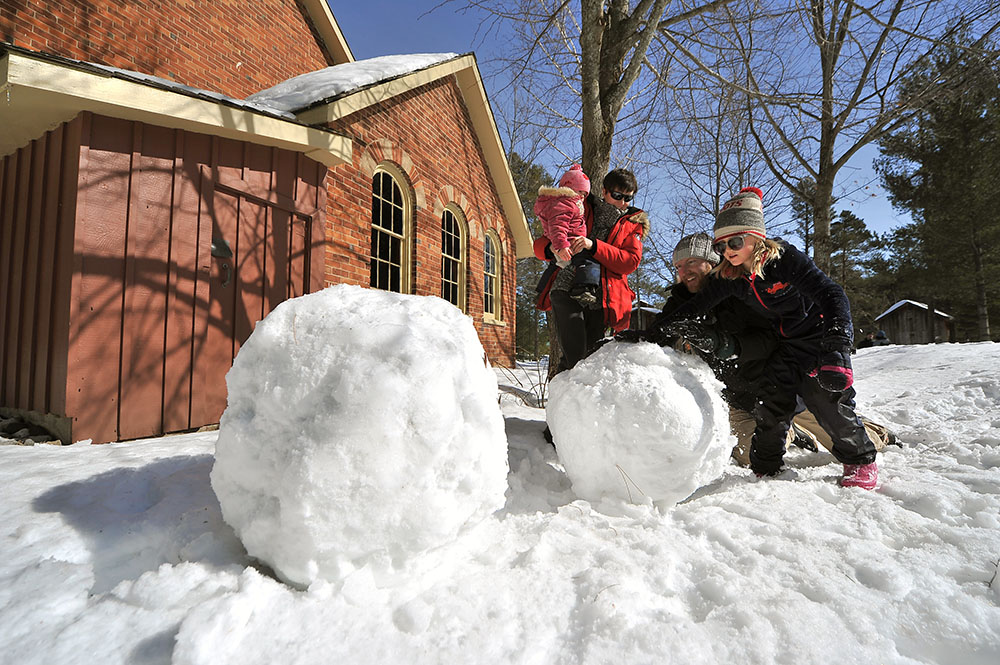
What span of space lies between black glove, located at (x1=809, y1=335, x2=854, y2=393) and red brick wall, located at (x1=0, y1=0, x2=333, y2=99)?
6969mm

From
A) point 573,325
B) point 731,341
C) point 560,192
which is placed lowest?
point 731,341

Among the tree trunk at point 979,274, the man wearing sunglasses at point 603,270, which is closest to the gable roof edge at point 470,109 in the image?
the man wearing sunglasses at point 603,270

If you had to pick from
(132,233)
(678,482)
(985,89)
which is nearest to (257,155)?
(132,233)

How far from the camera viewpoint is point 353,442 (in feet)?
4.32

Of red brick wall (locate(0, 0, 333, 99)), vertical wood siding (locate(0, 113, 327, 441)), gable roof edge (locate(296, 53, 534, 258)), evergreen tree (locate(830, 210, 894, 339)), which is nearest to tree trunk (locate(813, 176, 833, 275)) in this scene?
gable roof edge (locate(296, 53, 534, 258))

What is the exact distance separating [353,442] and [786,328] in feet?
8.21

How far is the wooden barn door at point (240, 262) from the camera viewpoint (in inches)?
144

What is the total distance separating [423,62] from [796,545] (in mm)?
7768

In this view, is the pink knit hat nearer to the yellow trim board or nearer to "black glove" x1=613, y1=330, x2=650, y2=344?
"black glove" x1=613, y1=330, x2=650, y2=344

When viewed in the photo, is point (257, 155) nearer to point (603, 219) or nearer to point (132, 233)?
point (132, 233)

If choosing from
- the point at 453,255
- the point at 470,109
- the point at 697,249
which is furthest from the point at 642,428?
the point at 470,109

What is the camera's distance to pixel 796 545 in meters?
1.69

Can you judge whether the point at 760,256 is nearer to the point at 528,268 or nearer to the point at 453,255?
the point at 453,255

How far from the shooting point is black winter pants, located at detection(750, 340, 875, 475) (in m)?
2.38
